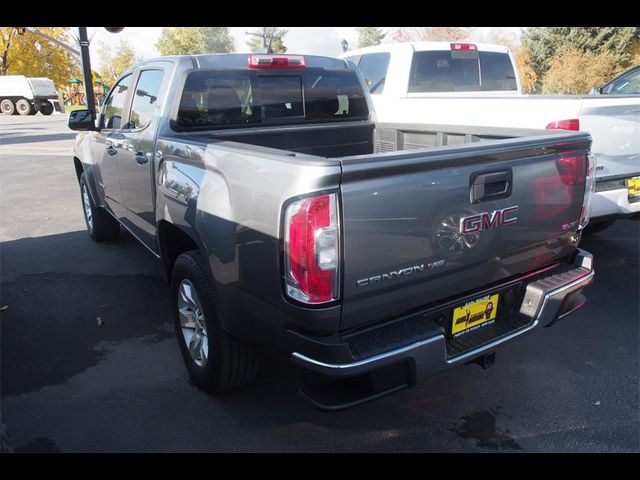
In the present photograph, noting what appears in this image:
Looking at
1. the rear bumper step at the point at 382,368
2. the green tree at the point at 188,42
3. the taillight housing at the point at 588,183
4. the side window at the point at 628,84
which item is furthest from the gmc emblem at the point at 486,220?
the green tree at the point at 188,42

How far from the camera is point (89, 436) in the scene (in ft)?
8.68

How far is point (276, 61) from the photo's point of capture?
386 centimetres

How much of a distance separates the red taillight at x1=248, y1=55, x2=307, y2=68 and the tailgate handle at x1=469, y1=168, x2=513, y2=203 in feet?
7.10

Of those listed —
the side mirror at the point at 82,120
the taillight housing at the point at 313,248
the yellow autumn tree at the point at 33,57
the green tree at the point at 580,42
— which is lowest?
the taillight housing at the point at 313,248

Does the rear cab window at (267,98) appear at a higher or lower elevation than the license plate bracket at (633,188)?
higher

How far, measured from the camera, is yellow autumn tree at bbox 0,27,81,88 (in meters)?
40.1

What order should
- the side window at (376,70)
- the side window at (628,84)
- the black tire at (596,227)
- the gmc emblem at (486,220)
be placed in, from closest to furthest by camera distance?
1. the gmc emblem at (486,220)
2. the black tire at (596,227)
3. the side window at (376,70)
4. the side window at (628,84)

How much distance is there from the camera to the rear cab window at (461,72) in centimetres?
654

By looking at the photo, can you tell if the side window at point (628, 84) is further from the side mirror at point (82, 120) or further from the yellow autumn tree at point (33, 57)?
the yellow autumn tree at point (33, 57)

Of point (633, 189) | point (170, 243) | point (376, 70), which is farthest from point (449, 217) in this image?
point (376, 70)

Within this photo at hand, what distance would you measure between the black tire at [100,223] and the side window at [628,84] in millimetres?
7385

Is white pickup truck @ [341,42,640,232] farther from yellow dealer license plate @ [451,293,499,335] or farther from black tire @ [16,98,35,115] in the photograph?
black tire @ [16,98,35,115]
